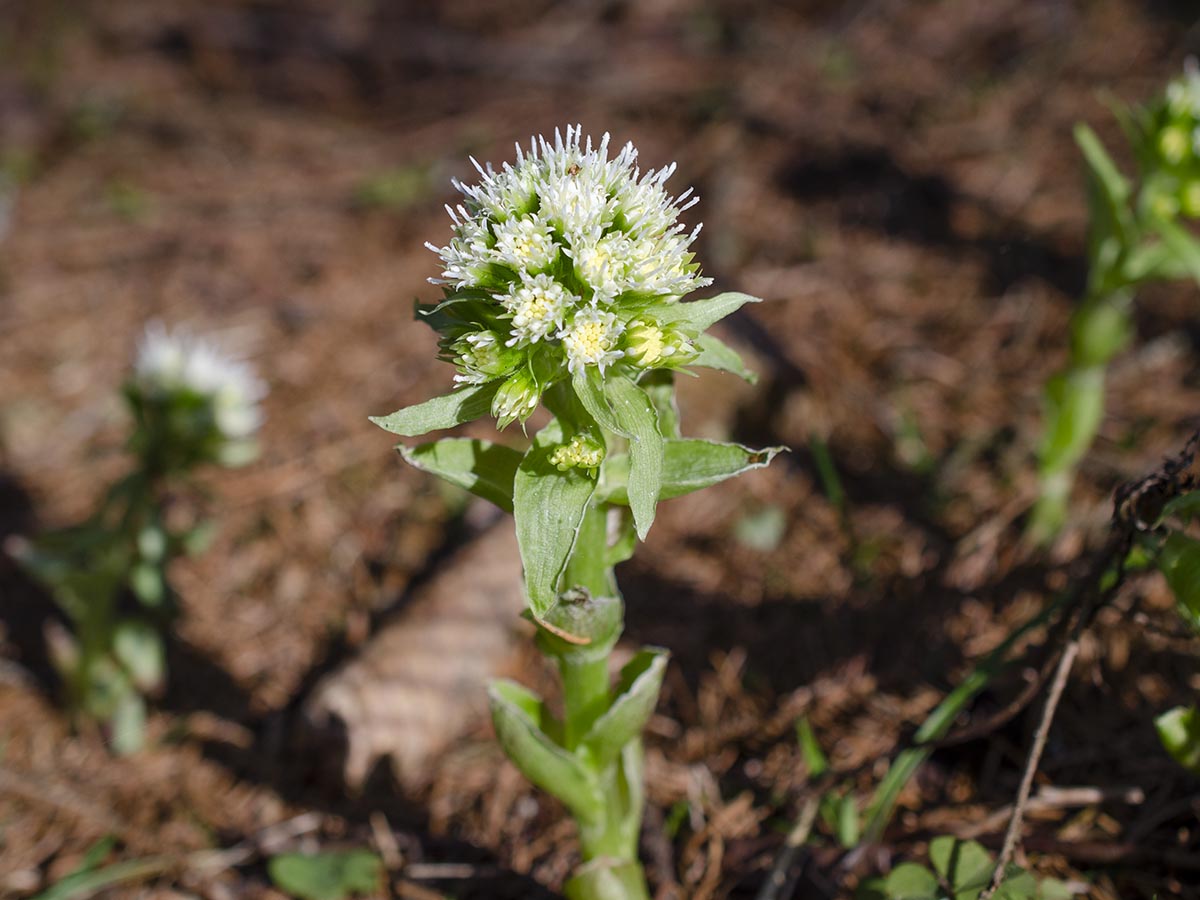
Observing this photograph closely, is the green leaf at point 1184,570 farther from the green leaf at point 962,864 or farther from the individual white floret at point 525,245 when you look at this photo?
the individual white floret at point 525,245

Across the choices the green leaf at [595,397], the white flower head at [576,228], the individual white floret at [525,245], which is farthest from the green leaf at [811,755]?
the individual white floret at [525,245]

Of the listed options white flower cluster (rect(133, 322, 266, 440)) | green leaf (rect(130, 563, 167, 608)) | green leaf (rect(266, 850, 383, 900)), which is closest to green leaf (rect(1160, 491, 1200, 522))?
green leaf (rect(266, 850, 383, 900))

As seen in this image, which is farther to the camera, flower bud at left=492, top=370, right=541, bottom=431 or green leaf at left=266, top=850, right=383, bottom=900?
green leaf at left=266, top=850, right=383, bottom=900

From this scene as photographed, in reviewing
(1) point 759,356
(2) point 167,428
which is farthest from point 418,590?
(1) point 759,356

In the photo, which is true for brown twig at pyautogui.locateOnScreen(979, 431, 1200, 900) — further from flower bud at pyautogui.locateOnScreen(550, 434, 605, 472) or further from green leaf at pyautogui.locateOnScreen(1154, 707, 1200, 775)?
flower bud at pyautogui.locateOnScreen(550, 434, 605, 472)

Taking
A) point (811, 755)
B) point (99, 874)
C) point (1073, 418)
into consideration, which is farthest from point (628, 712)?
point (1073, 418)
